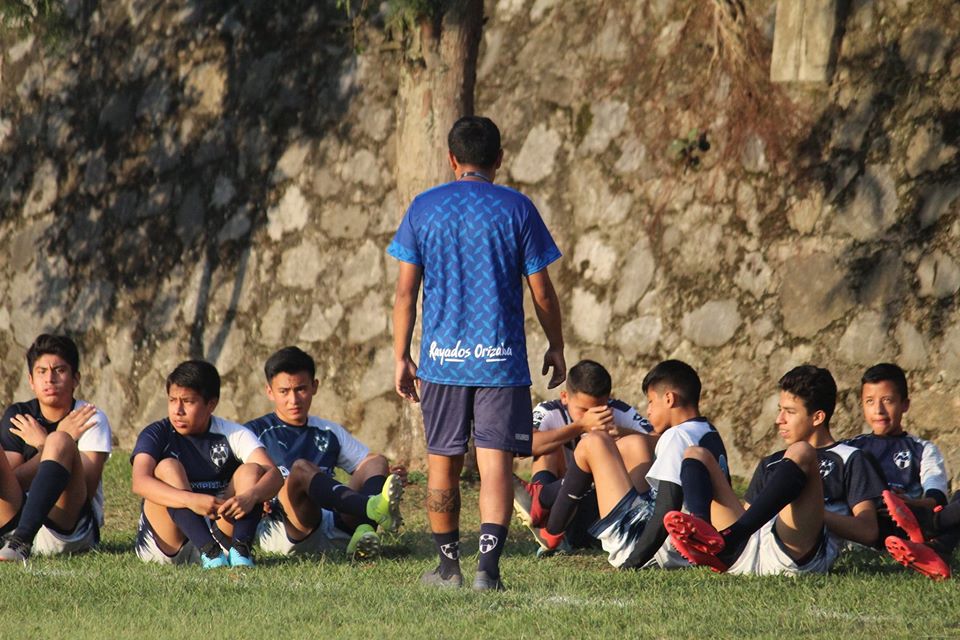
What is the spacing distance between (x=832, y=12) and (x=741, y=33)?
2.01ft

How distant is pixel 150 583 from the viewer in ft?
17.6

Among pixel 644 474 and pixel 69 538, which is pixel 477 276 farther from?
pixel 69 538

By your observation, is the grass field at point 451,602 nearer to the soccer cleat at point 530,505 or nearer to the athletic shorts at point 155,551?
the athletic shorts at point 155,551

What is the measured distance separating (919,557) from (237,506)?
2.68m

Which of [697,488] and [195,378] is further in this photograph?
[195,378]

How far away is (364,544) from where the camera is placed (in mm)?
6055

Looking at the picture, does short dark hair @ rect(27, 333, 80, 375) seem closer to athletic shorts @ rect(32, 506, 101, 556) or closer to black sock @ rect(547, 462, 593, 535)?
athletic shorts @ rect(32, 506, 101, 556)

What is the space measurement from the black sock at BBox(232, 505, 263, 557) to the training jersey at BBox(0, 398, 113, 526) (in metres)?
0.93

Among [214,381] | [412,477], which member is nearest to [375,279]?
[412,477]

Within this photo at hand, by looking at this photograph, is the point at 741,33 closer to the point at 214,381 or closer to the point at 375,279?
the point at 375,279

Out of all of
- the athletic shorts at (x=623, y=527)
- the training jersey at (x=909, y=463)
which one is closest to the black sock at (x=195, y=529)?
the athletic shorts at (x=623, y=527)

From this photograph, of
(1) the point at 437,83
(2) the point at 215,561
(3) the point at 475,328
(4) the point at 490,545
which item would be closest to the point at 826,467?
(4) the point at 490,545

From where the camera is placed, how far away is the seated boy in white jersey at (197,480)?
231 inches

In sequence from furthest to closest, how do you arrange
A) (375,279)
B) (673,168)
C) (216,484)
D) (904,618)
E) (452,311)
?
(375,279)
(673,168)
(216,484)
(452,311)
(904,618)
